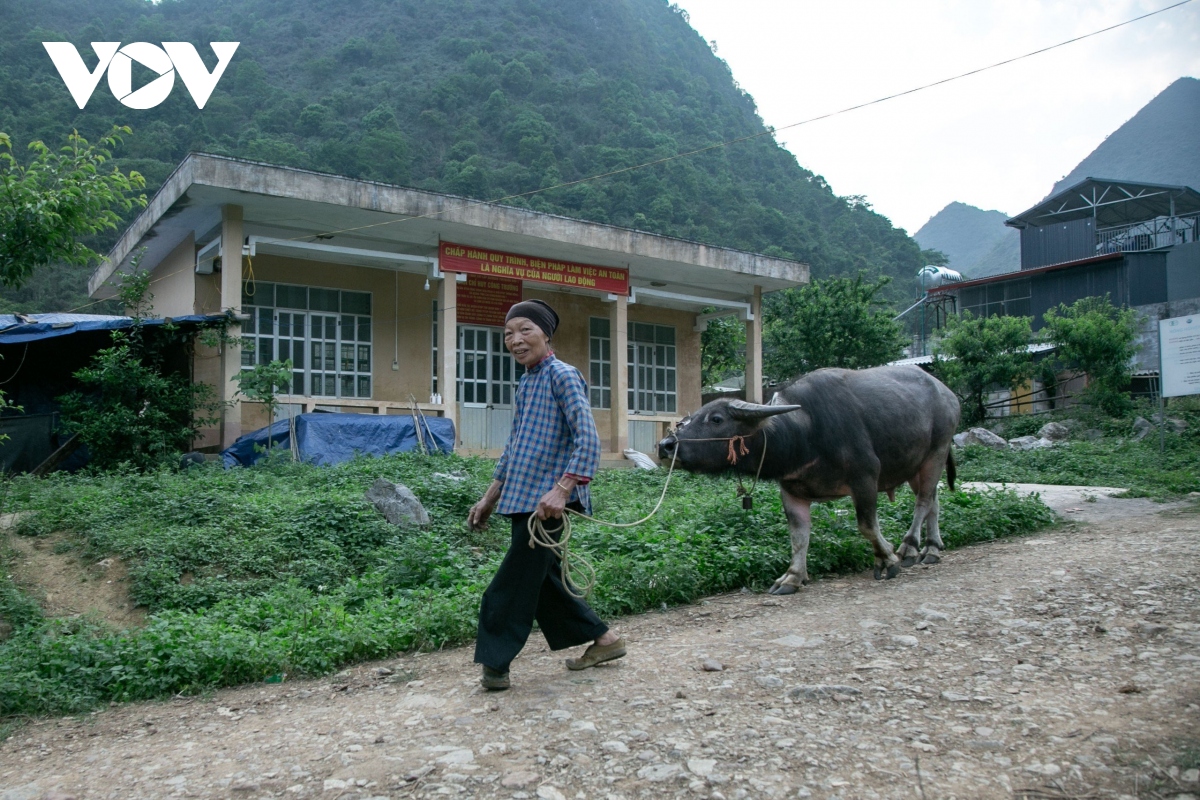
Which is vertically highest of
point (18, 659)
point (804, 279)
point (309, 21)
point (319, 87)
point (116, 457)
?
point (309, 21)

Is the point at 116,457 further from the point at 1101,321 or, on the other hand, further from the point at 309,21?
the point at 309,21

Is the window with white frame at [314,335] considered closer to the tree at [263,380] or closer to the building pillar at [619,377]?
the tree at [263,380]

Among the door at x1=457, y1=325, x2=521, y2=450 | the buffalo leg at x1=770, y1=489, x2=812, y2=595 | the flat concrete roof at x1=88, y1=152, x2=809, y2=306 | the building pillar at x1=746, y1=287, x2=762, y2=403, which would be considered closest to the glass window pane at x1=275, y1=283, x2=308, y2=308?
the flat concrete roof at x1=88, y1=152, x2=809, y2=306

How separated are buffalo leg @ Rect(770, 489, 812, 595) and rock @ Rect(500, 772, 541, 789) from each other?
9.47ft

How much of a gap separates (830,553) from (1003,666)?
2389mm

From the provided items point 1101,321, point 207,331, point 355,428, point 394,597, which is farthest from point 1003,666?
point 1101,321

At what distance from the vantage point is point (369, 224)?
38.4 feet

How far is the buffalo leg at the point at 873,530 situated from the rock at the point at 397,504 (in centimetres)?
350

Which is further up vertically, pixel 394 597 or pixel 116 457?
pixel 116 457

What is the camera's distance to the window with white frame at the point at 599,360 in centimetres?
1555

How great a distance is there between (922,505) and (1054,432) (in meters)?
13.1

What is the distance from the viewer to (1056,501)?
8664 millimetres

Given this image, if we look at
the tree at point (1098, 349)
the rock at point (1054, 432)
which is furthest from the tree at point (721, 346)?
the tree at point (1098, 349)

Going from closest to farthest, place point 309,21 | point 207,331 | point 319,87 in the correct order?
point 207,331, point 319,87, point 309,21
